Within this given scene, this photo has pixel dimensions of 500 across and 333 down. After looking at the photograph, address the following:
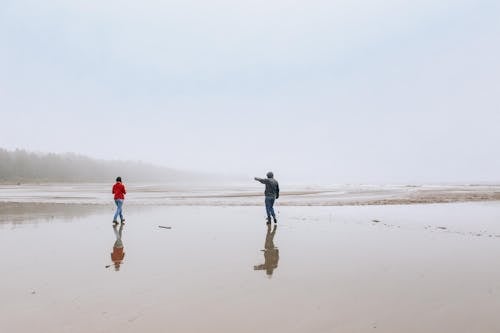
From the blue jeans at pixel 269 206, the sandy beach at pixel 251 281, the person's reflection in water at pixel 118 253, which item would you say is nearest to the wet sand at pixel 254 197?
the blue jeans at pixel 269 206

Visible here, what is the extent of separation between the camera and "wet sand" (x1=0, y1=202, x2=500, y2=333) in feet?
16.7

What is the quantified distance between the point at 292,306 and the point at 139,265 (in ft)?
14.8

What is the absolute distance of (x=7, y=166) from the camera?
111625 millimetres

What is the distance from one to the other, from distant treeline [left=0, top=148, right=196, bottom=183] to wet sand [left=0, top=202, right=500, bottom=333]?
117674 millimetres

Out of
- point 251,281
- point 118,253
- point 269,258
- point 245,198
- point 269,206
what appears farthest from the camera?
point 245,198

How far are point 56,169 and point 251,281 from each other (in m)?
138

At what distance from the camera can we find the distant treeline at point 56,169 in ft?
368

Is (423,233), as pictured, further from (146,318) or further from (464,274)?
(146,318)

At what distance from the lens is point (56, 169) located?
124938mm

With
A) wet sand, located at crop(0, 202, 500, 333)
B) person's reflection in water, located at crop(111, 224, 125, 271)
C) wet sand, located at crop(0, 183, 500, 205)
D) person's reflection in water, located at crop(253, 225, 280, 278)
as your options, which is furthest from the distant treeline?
person's reflection in water, located at crop(253, 225, 280, 278)

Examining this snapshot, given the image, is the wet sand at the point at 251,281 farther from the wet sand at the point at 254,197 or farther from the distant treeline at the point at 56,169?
the distant treeline at the point at 56,169

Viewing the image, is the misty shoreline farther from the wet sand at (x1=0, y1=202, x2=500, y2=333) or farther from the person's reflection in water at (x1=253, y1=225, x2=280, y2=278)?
the person's reflection in water at (x1=253, y1=225, x2=280, y2=278)

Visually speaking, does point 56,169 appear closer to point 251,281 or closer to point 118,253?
point 118,253

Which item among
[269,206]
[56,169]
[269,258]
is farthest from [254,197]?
[56,169]
